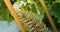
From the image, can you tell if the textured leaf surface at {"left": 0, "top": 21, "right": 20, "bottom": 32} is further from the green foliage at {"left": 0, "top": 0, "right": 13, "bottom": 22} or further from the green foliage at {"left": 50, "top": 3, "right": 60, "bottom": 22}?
the green foliage at {"left": 50, "top": 3, "right": 60, "bottom": 22}

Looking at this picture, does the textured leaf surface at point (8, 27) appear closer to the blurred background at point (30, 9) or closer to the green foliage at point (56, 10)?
the blurred background at point (30, 9)

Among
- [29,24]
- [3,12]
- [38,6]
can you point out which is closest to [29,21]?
[29,24]

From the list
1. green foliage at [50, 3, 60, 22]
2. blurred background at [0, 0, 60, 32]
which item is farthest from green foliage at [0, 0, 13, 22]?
green foliage at [50, 3, 60, 22]

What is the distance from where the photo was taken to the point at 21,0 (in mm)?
631

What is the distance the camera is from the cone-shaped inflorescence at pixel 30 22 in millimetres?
466

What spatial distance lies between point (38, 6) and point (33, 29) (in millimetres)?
153

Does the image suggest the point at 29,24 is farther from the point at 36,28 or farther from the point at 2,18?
the point at 2,18

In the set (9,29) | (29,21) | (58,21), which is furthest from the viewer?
(9,29)

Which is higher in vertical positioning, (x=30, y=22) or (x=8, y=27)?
(x=30, y=22)

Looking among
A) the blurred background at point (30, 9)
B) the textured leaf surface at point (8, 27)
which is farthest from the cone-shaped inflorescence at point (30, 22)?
the textured leaf surface at point (8, 27)

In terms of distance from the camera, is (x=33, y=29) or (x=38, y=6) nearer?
(x=33, y=29)

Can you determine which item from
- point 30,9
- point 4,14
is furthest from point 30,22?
point 4,14

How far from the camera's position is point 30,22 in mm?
472

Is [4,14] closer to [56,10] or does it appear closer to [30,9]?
[30,9]
